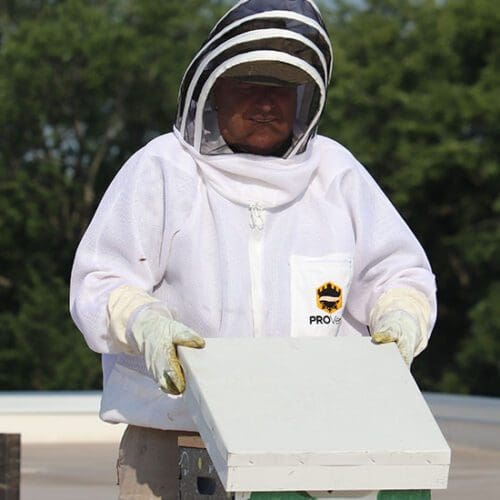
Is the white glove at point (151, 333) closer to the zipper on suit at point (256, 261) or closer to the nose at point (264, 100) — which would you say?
the zipper on suit at point (256, 261)

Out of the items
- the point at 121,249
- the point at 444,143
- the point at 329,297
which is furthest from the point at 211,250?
the point at 444,143

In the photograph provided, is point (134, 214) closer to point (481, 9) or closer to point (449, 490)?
point (449, 490)

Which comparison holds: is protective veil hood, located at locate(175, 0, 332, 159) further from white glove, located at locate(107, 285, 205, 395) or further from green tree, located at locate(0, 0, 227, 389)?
green tree, located at locate(0, 0, 227, 389)

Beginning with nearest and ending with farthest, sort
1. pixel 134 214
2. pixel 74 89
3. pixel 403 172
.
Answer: pixel 134 214, pixel 403 172, pixel 74 89

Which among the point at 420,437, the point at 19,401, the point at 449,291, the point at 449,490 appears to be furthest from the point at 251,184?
the point at 449,291

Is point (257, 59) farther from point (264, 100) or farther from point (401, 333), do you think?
point (401, 333)

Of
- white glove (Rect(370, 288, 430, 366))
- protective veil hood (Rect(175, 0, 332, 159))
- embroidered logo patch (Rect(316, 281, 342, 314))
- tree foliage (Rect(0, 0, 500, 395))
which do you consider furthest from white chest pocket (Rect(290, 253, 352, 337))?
tree foliage (Rect(0, 0, 500, 395))

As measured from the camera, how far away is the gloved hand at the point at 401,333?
3629 mm

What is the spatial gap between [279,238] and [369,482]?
2.87 feet

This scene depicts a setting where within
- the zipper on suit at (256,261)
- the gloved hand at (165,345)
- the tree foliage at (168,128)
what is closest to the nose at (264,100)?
the zipper on suit at (256,261)

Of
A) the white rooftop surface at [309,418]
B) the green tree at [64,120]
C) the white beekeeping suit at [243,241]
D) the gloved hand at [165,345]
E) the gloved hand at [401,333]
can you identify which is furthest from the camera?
the green tree at [64,120]

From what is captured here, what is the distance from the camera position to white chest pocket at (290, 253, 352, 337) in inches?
154

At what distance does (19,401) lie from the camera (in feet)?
31.1

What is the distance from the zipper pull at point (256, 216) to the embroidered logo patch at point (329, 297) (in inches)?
8.6
